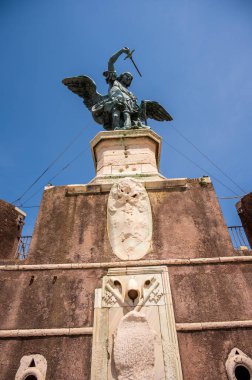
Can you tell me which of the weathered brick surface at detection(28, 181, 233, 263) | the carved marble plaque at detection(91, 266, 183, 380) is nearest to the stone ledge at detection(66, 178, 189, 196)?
the weathered brick surface at detection(28, 181, 233, 263)

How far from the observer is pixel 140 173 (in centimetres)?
668

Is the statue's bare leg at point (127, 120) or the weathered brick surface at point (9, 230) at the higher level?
the statue's bare leg at point (127, 120)

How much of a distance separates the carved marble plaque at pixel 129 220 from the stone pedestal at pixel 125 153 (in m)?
0.70

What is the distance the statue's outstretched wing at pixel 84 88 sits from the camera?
9703 mm

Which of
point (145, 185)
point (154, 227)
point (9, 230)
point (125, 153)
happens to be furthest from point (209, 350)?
point (125, 153)

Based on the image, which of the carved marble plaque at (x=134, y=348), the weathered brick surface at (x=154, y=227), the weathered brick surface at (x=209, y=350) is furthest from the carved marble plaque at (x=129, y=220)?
the weathered brick surface at (x=209, y=350)

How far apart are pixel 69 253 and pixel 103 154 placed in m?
2.87

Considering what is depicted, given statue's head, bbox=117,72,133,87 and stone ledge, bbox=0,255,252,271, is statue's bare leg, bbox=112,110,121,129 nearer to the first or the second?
statue's head, bbox=117,72,133,87

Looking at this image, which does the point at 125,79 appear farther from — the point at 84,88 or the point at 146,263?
the point at 146,263

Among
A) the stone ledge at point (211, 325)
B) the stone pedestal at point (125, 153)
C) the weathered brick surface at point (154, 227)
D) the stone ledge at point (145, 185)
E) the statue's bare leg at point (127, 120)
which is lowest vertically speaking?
the stone ledge at point (211, 325)

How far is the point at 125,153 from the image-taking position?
7414mm

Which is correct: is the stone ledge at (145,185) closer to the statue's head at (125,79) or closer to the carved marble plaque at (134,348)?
the carved marble plaque at (134,348)

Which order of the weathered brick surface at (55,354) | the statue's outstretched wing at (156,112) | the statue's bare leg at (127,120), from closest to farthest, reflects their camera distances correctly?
the weathered brick surface at (55,354), the statue's bare leg at (127,120), the statue's outstretched wing at (156,112)

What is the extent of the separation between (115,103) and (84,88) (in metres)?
1.42
